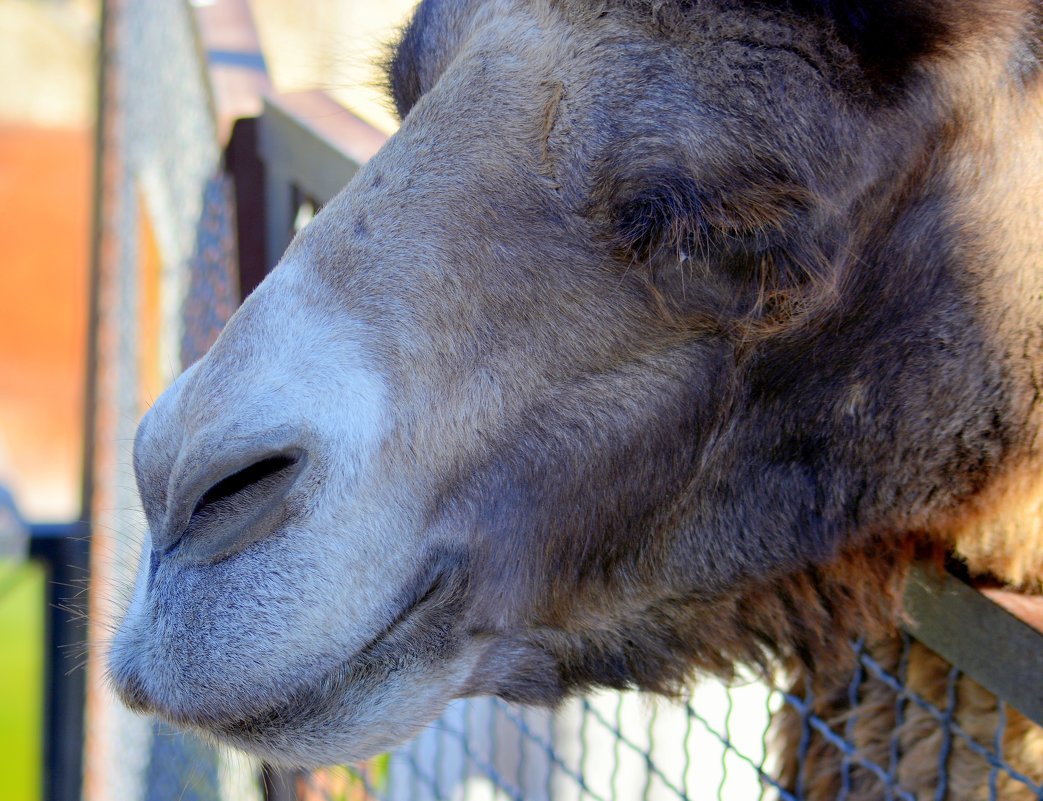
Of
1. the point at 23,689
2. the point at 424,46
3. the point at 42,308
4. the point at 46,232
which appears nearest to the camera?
the point at 424,46

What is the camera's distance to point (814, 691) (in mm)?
2332

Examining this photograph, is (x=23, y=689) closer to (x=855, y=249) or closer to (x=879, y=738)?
(x=879, y=738)

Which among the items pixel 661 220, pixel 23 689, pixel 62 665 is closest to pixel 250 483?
pixel 661 220

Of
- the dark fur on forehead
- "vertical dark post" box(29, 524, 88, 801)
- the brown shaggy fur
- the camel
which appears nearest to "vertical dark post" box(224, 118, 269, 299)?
the dark fur on forehead

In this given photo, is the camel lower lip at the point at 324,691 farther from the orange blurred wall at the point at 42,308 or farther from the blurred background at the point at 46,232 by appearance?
the orange blurred wall at the point at 42,308

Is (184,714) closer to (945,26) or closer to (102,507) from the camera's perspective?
(945,26)

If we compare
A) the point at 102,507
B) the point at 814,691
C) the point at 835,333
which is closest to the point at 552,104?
the point at 835,333

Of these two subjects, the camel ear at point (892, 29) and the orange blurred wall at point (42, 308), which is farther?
the orange blurred wall at point (42, 308)

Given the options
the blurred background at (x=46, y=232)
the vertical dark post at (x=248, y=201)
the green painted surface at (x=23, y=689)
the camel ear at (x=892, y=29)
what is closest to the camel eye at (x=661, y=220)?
the camel ear at (x=892, y=29)

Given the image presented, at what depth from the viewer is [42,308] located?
34.2 feet

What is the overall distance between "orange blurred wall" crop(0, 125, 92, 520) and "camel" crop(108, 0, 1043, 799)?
9215mm

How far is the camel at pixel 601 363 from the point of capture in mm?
1568

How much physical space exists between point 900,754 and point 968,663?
63 centimetres

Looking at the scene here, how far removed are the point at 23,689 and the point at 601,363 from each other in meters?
4.31
